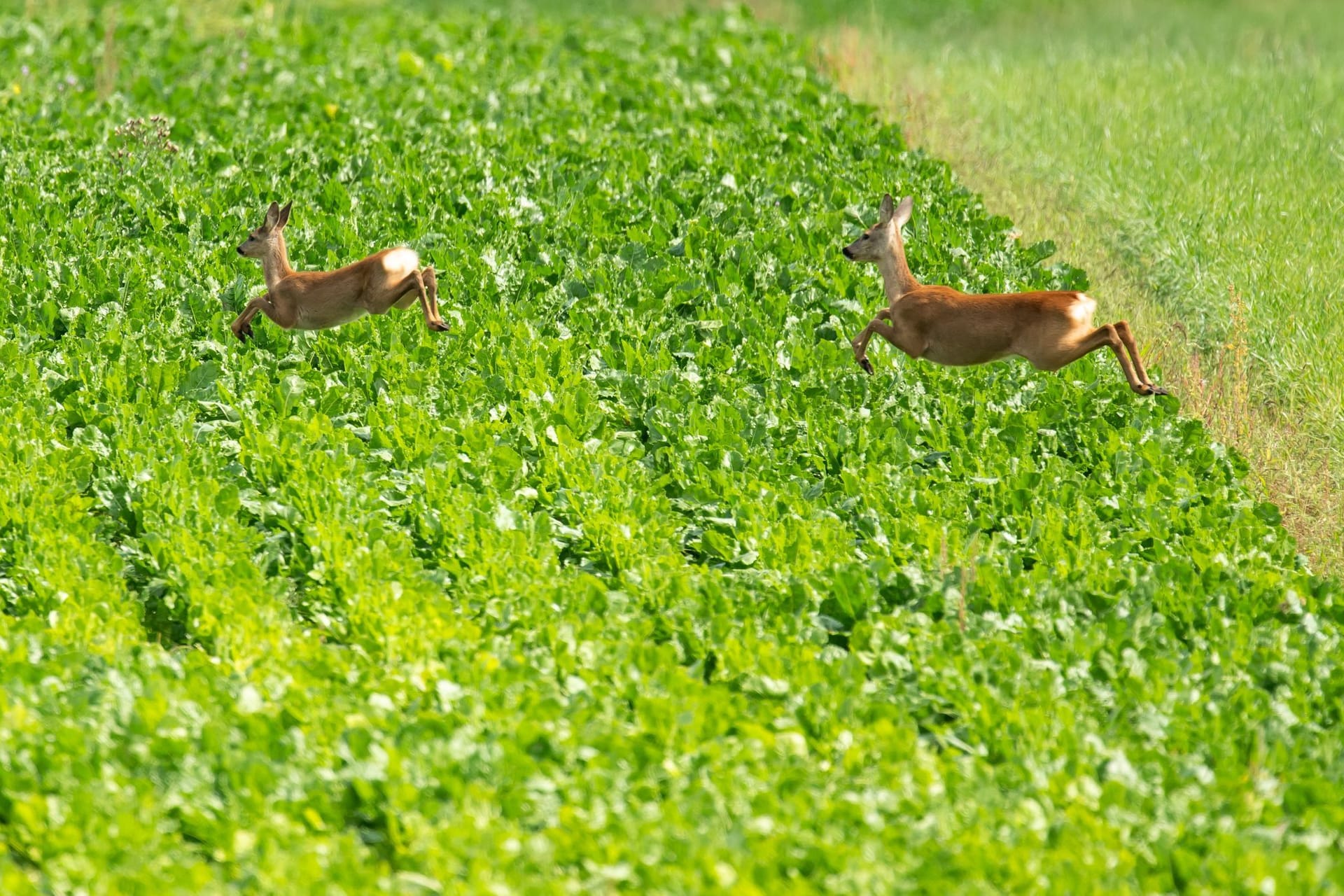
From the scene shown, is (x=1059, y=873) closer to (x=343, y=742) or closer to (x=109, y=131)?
(x=343, y=742)

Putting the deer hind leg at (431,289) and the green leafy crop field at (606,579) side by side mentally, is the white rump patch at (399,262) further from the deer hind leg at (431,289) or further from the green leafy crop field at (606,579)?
the green leafy crop field at (606,579)

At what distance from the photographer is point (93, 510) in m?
6.59

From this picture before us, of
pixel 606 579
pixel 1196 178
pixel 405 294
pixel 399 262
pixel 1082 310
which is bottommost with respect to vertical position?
pixel 1196 178

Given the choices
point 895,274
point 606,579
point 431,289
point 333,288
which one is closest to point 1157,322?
point 895,274

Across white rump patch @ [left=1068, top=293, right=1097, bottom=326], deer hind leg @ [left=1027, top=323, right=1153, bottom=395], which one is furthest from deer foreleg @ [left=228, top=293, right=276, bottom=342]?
white rump patch @ [left=1068, top=293, right=1097, bottom=326]

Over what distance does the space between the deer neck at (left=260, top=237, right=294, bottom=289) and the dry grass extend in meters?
4.18

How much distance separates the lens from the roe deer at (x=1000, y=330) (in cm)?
566

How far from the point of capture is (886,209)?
234 inches

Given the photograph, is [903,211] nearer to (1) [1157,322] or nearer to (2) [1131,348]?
(2) [1131,348]

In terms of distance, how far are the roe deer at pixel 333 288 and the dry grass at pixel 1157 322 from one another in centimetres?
370

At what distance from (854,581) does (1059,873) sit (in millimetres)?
1625

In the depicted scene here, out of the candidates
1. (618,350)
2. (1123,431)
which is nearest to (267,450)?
(618,350)

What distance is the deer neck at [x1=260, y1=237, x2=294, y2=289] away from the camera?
6.39 m

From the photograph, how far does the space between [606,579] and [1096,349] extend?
1.95 meters
